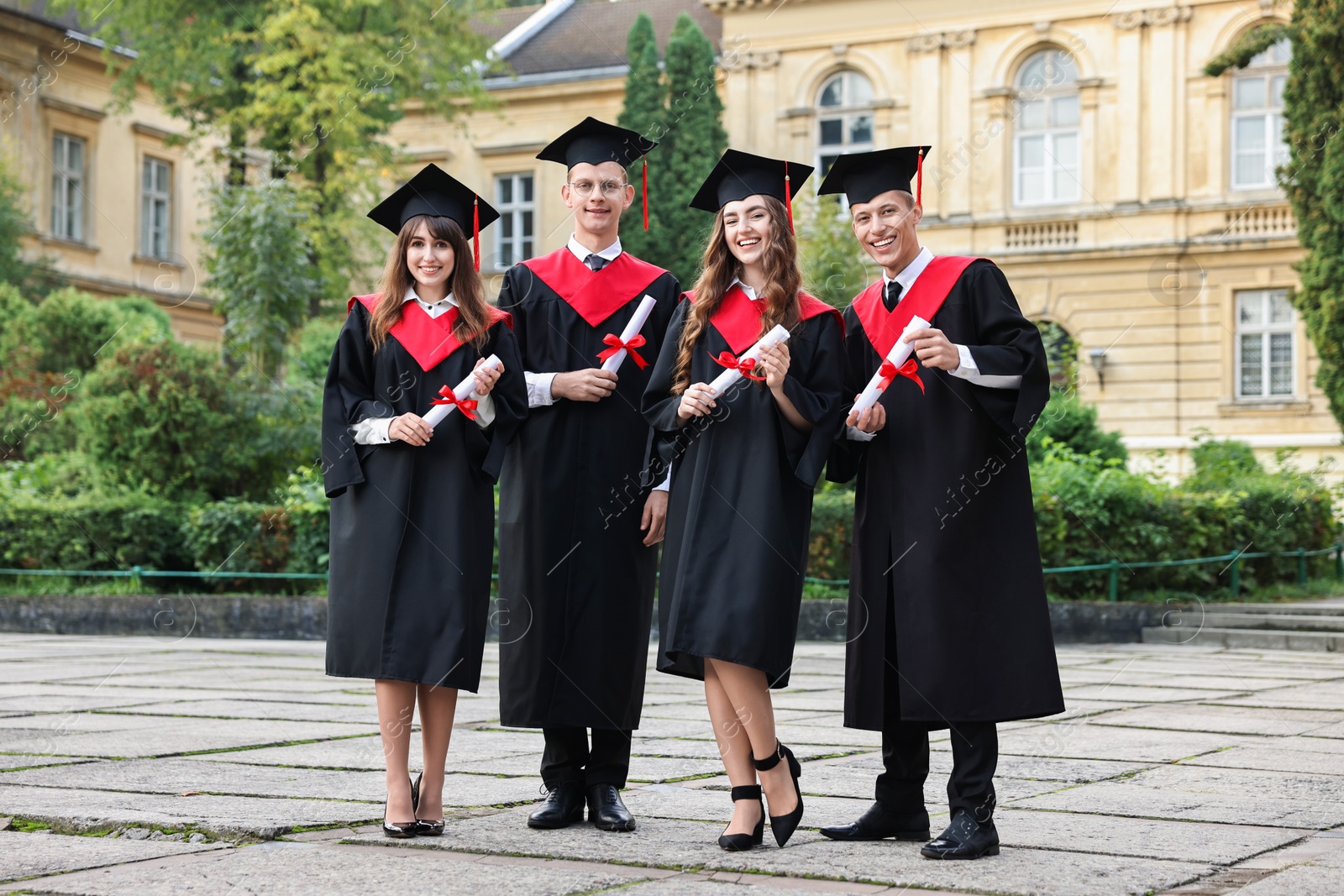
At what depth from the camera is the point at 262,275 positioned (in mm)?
16000

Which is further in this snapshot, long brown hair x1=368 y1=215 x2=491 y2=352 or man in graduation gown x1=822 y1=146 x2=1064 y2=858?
long brown hair x1=368 y1=215 x2=491 y2=352

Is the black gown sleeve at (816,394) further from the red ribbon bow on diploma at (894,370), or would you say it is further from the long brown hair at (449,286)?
the long brown hair at (449,286)

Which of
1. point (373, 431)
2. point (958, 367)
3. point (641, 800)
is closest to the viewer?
point (958, 367)

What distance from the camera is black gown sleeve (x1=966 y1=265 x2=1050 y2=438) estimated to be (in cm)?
462

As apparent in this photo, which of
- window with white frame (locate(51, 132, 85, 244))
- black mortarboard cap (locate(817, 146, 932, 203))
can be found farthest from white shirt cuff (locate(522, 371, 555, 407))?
window with white frame (locate(51, 132, 85, 244))

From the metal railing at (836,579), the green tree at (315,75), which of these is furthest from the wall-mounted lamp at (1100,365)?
the metal railing at (836,579)

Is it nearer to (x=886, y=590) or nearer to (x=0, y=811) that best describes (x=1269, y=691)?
(x=886, y=590)

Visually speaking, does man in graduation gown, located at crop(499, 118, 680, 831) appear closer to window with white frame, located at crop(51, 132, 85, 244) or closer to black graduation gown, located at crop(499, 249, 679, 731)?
black graduation gown, located at crop(499, 249, 679, 731)

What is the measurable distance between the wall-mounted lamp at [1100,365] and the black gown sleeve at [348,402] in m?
26.5

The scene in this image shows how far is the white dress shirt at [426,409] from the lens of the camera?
16.0 ft

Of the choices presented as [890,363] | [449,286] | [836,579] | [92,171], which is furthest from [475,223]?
[92,171]

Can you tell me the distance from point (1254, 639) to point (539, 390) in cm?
1014

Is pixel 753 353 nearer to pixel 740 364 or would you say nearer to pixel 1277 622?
pixel 740 364

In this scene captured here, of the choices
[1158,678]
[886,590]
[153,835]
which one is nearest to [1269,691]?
[1158,678]
